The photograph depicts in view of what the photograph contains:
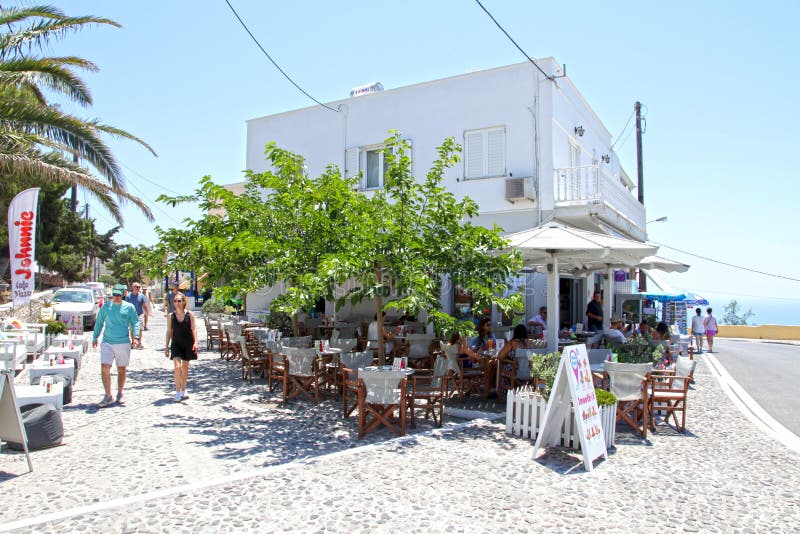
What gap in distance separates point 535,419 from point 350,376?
2537 millimetres

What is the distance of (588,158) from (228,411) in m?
12.8

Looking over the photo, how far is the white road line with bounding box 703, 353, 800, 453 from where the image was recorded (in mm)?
6789

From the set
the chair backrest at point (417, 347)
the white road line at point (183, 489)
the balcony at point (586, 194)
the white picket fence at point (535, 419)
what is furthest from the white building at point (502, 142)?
the white road line at point (183, 489)

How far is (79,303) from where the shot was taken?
61.4 ft

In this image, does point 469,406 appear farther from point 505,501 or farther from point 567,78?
point 567,78

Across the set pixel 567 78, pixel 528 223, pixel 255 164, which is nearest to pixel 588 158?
pixel 567 78

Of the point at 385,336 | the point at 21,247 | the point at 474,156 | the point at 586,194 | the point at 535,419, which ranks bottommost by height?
the point at 535,419

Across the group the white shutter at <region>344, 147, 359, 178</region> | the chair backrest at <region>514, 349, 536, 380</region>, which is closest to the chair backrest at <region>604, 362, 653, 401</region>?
the chair backrest at <region>514, 349, 536, 380</region>

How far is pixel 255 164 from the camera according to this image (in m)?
17.8

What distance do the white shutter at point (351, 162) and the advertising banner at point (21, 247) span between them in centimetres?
827

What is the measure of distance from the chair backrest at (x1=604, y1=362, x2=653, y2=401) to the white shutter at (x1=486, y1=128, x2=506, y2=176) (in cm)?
754

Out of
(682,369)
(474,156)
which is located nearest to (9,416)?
(682,369)

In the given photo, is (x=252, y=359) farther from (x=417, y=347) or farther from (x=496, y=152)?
(x=496, y=152)

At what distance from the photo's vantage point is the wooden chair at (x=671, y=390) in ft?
22.3
